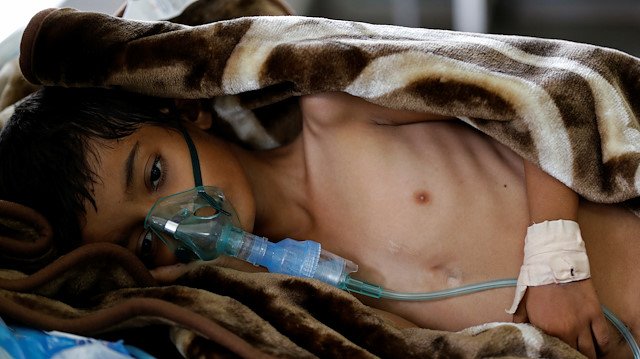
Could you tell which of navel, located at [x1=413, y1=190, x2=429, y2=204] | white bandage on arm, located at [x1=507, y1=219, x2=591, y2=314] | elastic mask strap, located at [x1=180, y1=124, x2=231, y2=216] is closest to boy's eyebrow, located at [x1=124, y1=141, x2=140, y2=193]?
elastic mask strap, located at [x1=180, y1=124, x2=231, y2=216]

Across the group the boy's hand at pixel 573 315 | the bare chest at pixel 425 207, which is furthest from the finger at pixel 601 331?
the bare chest at pixel 425 207

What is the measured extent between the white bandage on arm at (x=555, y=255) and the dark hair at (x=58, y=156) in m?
0.77

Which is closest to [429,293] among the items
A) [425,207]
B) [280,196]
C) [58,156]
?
[425,207]

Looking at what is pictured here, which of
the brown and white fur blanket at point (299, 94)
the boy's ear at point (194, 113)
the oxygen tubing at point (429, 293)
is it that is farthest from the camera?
the boy's ear at point (194, 113)

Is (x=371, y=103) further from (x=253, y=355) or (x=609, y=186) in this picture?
(x=253, y=355)

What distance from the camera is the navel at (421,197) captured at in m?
1.22

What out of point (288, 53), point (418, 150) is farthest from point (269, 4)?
point (418, 150)

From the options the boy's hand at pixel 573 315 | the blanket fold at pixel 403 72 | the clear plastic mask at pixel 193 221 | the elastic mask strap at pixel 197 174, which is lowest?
the boy's hand at pixel 573 315

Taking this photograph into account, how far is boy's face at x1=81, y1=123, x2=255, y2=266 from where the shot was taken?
1154mm

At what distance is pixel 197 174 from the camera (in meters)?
1.22

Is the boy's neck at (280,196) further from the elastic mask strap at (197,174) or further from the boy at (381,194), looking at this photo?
the elastic mask strap at (197,174)

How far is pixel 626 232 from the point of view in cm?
118

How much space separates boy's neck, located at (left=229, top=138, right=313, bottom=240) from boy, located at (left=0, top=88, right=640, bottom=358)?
0.12 feet

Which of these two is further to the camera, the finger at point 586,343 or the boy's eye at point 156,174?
the boy's eye at point 156,174
